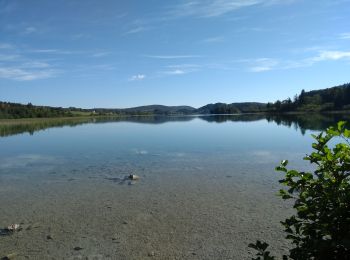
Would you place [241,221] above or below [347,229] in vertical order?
below

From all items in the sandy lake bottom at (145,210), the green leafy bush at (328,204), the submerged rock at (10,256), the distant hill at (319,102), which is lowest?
the submerged rock at (10,256)

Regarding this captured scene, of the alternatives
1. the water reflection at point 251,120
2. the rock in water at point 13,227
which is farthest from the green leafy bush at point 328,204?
the water reflection at point 251,120

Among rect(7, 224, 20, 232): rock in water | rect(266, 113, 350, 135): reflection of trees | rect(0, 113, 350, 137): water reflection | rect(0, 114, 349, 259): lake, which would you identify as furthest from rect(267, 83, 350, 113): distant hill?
rect(7, 224, 20, 232): rock in water

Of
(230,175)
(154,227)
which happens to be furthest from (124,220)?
(230,175)

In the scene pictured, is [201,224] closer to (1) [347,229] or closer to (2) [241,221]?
(2) [241,221]

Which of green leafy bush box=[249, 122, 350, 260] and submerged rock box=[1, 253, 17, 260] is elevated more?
green leafy bush box=[249, 122, 350, 260]

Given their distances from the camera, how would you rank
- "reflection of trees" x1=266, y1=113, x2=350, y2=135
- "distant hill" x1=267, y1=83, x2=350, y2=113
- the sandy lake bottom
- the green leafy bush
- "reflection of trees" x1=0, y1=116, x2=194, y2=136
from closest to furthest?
the green leafy bush → the sandy lake bottom → "reflection of trees" x1=266, y1=113, x2=350, y2=135 → "reflection of trees" x1=0, y1=116, x2=194, y2=136 → "distant hill" x1=267, y1=83, x2=350, y2=113

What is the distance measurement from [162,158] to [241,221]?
577 inches

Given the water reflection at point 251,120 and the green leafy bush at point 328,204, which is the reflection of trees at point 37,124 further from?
the green leafy bush at point 328,204

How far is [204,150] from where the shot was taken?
2938 centimetres

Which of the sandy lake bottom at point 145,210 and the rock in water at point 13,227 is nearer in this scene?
the sandy lake bottom at point 145,210

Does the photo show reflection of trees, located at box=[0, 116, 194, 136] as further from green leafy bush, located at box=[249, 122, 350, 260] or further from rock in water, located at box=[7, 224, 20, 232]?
green leafy bush, located at box=[249, 122, 350, 260]

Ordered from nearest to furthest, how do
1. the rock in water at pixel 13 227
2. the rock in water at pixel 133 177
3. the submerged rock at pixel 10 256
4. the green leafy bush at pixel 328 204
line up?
the green leafy bush at pixel 328 204 < the submerged rock at pixel 10 256 < the rock in water at pixel 13 227 < the rock in water at pixel 133 177

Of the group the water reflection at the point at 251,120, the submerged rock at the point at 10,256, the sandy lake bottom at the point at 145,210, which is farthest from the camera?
the water reflection at the point at 251,120
